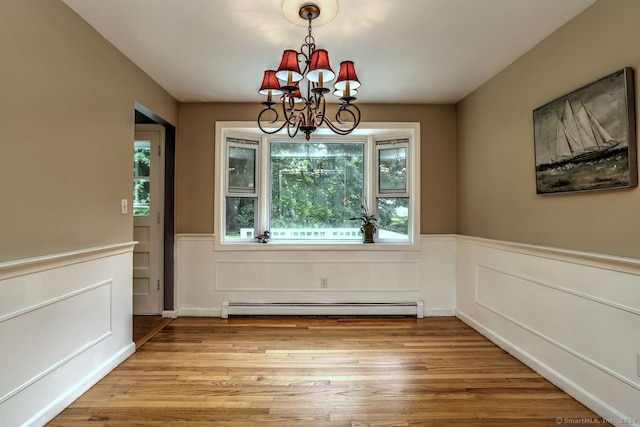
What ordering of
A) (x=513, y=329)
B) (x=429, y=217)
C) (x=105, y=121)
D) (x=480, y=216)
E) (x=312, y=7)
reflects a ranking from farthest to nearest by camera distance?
(x=429, y=217) < (x=480, y=216) < (x=513, y=329) < (x=105, y=121) < (x=312, y=7)

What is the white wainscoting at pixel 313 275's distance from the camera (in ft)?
11.9

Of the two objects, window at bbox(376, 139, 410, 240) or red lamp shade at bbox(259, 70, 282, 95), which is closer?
red lamp shade at bbox(259, 70, 282, 95)

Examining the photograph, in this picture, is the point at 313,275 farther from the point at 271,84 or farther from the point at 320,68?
the point at 320,68

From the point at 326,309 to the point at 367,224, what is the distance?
3.47ft

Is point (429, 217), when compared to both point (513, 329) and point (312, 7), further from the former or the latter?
Answer: point (312, 7)

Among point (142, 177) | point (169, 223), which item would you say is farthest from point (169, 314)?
point (142, 177)

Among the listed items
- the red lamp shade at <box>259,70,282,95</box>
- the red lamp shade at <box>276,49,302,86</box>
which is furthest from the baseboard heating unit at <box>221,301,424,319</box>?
the red lamp shade at <box>276,49,302,86</box>

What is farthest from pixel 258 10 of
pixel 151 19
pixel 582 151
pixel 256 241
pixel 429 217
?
pixel 429 217

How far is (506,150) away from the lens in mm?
2775

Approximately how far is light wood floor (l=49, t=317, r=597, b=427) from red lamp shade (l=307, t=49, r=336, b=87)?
1.86 metres

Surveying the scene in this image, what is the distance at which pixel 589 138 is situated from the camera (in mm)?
1916

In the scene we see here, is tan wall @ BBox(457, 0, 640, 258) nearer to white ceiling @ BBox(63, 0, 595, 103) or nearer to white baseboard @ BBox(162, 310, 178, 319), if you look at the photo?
white ceiling @ BBox(63, 0, 595, 103)

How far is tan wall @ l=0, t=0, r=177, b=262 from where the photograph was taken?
5.26ft

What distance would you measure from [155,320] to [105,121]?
213 centimetres
